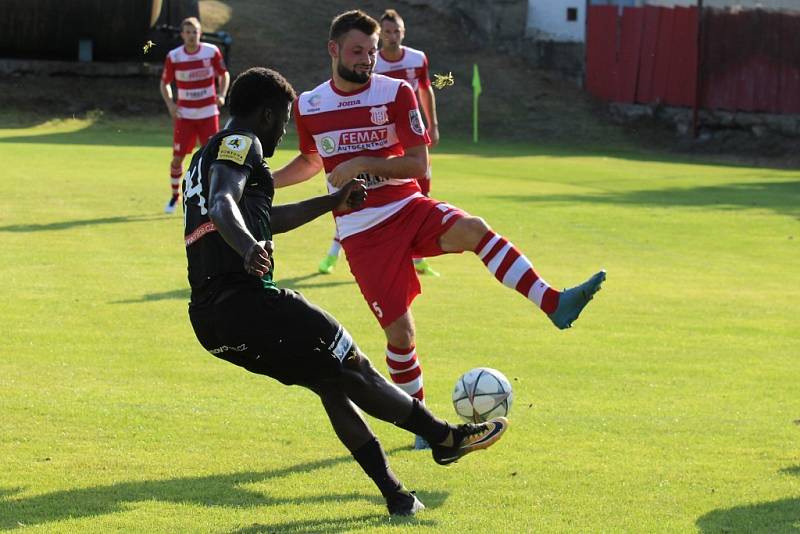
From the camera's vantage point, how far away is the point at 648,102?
128ft

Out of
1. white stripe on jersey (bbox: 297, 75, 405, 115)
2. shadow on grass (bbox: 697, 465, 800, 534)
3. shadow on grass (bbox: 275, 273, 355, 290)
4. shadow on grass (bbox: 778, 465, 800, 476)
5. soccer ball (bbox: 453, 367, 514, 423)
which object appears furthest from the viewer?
Answer: shadow on grass (bbox: 275, 273, 355, 290)

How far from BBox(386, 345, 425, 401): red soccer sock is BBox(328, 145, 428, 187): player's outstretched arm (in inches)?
39.3

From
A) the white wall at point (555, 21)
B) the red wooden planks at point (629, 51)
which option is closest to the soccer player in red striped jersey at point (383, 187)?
the red wooden planks at point (629, 51)

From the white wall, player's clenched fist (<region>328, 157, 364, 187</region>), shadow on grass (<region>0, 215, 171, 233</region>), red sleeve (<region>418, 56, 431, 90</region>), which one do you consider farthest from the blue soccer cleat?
the white wall

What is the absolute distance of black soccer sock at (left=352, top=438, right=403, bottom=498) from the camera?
20.0 ft

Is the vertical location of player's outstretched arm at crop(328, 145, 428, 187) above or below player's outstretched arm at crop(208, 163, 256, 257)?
below

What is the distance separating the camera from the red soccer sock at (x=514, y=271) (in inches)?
280

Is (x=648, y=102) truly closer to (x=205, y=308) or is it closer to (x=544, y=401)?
(x=544, y=401)

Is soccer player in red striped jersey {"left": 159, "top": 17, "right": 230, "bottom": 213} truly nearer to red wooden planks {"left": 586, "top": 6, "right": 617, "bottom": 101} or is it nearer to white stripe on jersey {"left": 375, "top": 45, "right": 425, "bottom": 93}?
white stripe on jersey {"left": 375, "top": 45, "right": 425, "bottom": 93}

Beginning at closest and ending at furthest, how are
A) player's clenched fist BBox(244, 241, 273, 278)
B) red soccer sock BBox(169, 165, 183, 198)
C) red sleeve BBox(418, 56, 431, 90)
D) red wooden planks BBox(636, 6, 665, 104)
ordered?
player's clenched fist BBox(244, 241, 273, 278), red sleeve BBox(418, 56, 431, 90), red soccer sock BBox(169, 165, 183, 198), red wooden planks BBox(636, 6, 665, 104)

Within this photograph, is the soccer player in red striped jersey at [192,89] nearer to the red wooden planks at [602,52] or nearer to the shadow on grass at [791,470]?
the shadow on grass at [791,470]

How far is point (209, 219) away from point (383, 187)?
2.02m

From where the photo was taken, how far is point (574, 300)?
692 cm

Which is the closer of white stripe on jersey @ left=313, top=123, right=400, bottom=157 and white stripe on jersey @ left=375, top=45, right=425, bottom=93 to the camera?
white stripe on jersey @ left=313, top=123, right=400, bottom=157
